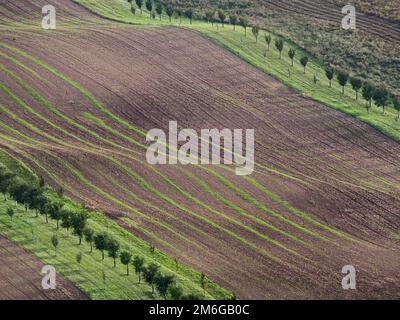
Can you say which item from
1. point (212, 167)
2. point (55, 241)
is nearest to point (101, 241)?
point (55, 241)

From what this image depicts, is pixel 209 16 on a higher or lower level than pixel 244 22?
lower

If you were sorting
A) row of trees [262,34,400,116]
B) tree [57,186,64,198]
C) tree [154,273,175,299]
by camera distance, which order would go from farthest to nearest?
row of trees [262,34,400,116], tree [57,186,64,198], tree [154,273,175,299]

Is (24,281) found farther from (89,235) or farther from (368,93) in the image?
(368,93)

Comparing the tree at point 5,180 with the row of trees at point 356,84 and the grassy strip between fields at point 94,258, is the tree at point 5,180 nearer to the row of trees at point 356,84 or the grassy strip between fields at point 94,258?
the grassy strip between fields at point 94,258

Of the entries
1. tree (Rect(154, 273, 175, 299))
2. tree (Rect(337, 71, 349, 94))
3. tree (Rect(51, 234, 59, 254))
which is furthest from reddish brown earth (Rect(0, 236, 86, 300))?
tree (Rect(337, 71, 349, 94))

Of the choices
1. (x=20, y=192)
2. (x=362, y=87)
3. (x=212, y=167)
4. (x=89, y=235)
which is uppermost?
(x=20, y=192)

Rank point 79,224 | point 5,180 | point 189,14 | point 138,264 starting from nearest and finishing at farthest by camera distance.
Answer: point 138,264 < point 79,224 < point 5,180 < point 189,14

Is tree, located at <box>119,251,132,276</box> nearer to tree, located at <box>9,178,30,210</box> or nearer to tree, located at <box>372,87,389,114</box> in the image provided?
tree, located at <box>9,178,30,210</box>
